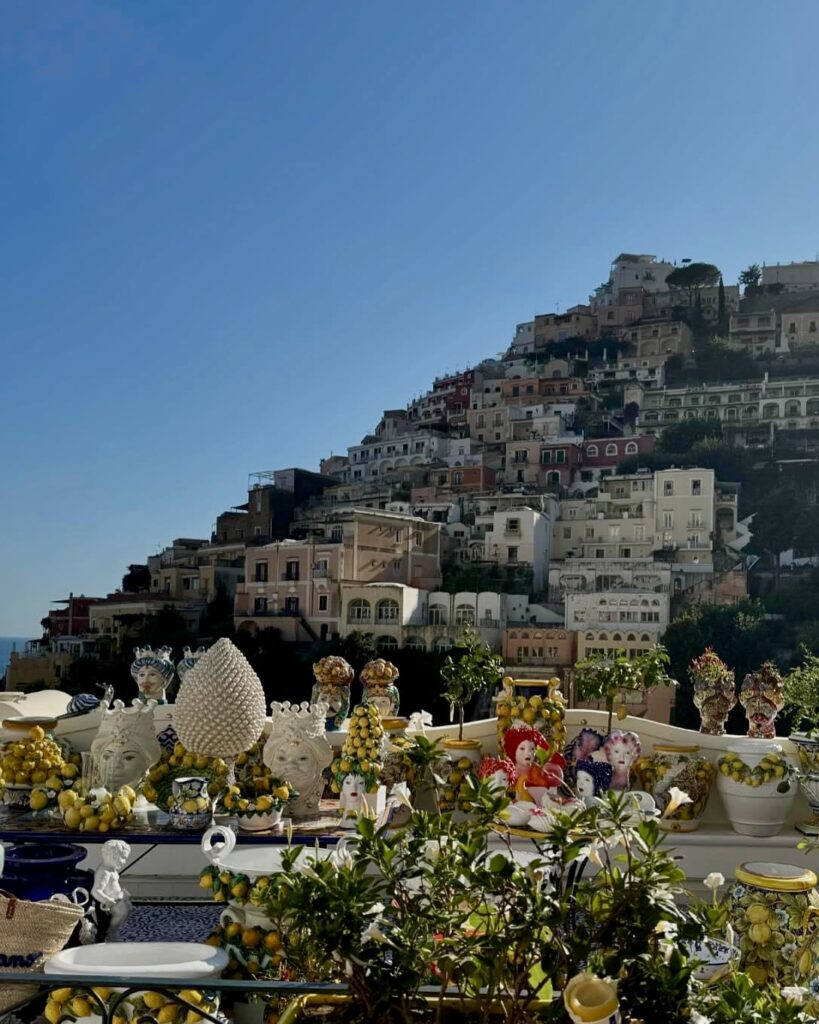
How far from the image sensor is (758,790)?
3.71 m

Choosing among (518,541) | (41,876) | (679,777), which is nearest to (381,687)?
(679,777)

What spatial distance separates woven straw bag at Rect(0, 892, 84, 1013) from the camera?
→ 2066 millimetres

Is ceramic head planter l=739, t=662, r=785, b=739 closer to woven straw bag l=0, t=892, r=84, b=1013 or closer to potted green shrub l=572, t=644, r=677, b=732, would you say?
potted green shrub l=572, t=644, r=677, b=732

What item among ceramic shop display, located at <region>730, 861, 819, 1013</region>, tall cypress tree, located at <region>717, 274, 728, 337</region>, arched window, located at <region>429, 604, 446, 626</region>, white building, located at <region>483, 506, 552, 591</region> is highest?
tall cypress tree, located at <region>717, 274, 728, 337</region>

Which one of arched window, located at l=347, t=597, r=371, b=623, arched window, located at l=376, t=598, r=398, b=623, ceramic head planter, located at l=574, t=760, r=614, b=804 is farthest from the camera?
arched window, located at l=347, t=597, r=371, b=623

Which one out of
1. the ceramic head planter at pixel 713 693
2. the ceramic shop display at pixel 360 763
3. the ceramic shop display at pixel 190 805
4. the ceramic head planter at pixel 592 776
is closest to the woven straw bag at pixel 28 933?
the ceramic shop display at pixel 190 805

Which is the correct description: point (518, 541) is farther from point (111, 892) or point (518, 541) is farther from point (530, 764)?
point (111, 892)

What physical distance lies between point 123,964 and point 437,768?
6.67 feet

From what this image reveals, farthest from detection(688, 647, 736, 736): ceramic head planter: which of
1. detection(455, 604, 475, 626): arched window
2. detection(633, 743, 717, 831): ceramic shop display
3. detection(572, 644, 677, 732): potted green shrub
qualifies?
detection(455, 604, 475, 626): arched window

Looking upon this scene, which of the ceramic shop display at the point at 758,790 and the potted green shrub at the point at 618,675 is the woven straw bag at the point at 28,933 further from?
the ceramic shop display at the point at 758,790

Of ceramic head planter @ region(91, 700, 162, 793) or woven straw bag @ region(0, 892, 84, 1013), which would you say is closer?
woven straw bag @ region(0, 892, 84, 1013)

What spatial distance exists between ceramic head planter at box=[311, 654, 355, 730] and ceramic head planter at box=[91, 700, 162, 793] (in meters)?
0.94

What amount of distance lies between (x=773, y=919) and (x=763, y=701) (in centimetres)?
186

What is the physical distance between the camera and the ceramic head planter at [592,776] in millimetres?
3674
